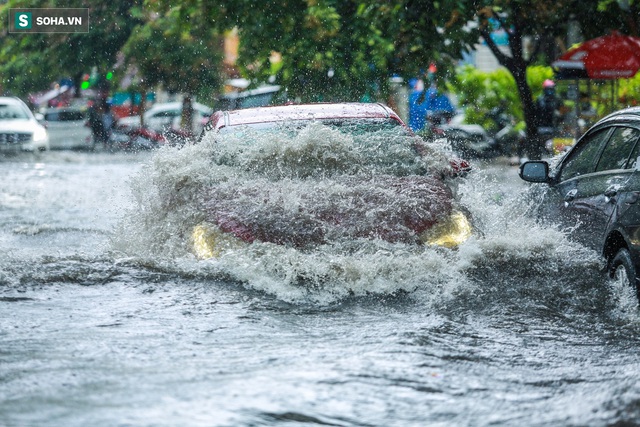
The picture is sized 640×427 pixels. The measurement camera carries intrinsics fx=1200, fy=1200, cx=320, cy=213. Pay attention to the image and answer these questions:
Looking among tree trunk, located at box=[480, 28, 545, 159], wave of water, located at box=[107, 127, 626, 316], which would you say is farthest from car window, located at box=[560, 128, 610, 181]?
tree trunk, located at box=[480, 28, 545, 159]

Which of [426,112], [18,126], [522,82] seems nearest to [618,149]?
[522,82]

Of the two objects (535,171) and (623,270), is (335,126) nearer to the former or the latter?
(535,171)

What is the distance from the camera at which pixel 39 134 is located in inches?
1163

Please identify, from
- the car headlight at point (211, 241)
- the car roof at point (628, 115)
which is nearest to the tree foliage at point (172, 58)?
the car headlight at point (211, 241)

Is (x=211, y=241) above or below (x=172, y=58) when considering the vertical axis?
below

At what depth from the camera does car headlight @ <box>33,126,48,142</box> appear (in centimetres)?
2928

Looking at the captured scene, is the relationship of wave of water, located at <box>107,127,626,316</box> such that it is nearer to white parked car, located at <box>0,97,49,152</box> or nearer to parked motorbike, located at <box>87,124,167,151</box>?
white parked car, located at <box>0,97,49,152</box>

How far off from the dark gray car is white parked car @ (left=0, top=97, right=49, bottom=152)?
858 inches

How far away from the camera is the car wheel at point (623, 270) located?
6816mm

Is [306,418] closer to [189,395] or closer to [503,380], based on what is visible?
[189,395]

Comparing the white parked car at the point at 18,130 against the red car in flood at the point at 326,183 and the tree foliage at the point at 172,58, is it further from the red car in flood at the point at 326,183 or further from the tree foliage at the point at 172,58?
the red car in flood at the point at 326,183

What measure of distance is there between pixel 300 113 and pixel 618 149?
122 inches

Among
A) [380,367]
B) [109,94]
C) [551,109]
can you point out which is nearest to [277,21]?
[551,109]

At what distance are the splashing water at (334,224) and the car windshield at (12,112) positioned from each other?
69.5 feet
